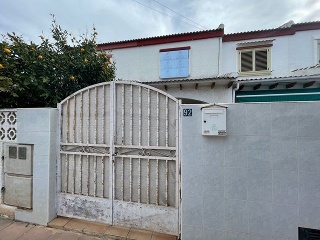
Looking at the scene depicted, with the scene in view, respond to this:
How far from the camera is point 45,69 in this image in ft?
12.3

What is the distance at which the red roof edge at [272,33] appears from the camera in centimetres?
804

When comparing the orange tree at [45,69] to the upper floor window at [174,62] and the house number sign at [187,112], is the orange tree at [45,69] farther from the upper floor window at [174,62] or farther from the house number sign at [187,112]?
the upper floor window at [174,62]

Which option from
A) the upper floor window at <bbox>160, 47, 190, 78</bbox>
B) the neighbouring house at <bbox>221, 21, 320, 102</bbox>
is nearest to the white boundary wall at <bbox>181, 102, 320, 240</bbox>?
the neighbouring house at <bbox>221, 21, 320, 102</bbox>

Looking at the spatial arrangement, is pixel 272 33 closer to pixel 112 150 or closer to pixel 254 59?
pixel 254 59

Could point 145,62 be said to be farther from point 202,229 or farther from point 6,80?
point 202,229

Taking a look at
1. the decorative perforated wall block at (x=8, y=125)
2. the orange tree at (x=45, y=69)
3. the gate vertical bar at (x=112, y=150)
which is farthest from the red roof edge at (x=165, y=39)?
the gate vertical bar at (x=112, y=150)

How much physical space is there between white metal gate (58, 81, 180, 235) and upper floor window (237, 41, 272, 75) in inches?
286

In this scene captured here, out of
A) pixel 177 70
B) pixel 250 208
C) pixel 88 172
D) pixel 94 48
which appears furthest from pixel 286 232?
pixel 177 70

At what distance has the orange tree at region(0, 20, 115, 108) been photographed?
349 cm

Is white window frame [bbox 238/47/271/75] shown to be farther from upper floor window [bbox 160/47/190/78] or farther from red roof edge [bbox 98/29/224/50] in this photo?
upper floor window [bbox 160/47/190/78]

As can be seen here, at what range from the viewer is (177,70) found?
8.73m

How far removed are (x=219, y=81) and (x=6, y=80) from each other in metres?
5.81

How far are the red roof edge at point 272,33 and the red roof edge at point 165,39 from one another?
0.64 metres

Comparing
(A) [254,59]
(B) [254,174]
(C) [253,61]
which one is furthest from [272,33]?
(B) [254,174]
